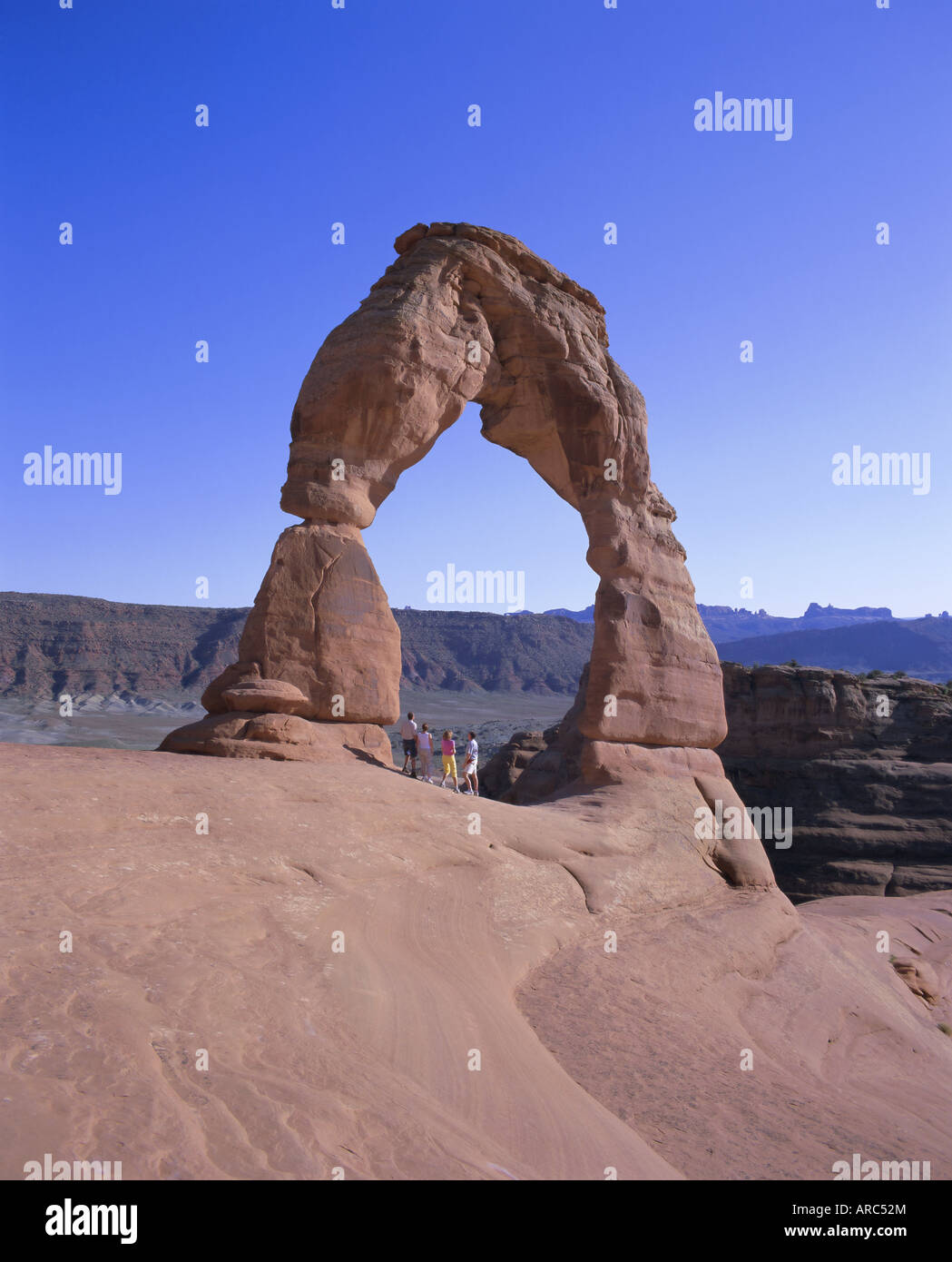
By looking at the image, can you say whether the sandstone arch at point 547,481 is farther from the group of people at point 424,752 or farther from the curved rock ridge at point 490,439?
the group of people at point 424,752

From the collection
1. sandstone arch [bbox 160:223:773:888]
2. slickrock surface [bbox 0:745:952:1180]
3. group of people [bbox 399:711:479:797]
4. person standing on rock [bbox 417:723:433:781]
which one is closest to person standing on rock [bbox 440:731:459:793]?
group of people [bbox 399:711:479:797]

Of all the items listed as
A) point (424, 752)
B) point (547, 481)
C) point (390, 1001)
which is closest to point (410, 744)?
point (424, 752)

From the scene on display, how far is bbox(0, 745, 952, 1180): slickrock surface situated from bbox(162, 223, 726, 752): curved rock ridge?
1909 mm

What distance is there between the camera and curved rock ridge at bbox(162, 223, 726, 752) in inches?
365

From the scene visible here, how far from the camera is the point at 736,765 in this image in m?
27.6

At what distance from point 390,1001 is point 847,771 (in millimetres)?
24537

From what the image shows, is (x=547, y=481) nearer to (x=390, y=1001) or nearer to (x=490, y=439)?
(x=490, y=439)

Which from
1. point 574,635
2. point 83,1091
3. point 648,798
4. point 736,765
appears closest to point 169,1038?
point 83,1091

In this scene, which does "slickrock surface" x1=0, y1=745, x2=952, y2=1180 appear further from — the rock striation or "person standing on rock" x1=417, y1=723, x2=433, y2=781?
the rock striation

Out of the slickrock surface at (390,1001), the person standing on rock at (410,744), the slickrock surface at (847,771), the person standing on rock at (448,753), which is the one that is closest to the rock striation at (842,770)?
the slickrock surface at (847,771)

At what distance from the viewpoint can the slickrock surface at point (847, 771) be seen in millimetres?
24156

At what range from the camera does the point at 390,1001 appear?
16.1ft
